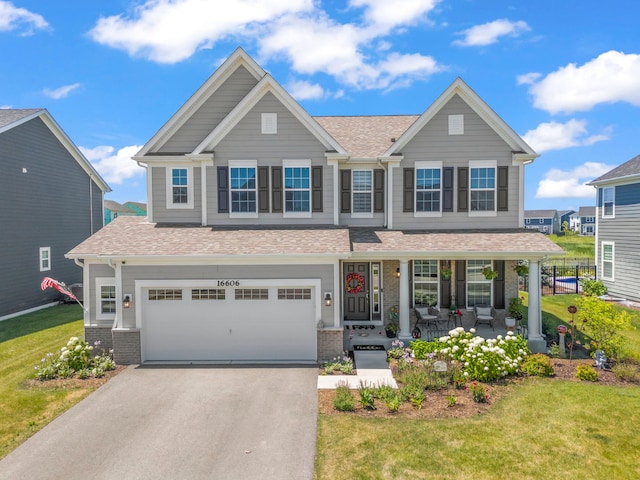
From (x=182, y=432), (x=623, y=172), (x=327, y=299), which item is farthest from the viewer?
(x=623, y=172)

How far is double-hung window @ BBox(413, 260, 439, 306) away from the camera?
1498 centimetres

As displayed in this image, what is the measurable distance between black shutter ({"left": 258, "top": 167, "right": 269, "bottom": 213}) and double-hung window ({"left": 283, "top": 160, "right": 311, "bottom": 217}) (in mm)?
694

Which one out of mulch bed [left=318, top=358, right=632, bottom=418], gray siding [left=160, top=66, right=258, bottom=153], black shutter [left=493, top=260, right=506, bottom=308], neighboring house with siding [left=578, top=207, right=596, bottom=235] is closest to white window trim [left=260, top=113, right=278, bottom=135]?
gray siding [left=160, top=66, right=258, bottom=153]

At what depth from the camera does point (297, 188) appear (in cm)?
1484

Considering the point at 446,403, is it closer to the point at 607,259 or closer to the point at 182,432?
the point at 182,432

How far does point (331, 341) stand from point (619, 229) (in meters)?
19.6

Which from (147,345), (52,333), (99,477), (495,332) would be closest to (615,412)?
(495,332)

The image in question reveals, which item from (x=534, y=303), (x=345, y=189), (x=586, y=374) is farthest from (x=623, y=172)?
(x=345, y=189)

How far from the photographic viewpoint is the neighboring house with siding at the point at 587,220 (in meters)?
84.4

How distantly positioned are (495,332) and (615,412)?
537cm

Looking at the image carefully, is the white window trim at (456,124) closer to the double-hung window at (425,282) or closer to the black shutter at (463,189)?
the black shutter at (463,189)

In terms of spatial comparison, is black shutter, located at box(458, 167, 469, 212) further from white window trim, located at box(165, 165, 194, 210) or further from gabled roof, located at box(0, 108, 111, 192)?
gabled roof, located at box(0, 108, 111, 192)

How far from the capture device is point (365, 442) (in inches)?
306

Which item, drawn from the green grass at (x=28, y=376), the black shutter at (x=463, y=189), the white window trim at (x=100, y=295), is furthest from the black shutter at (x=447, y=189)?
the green grass at (x=28, y=376)
